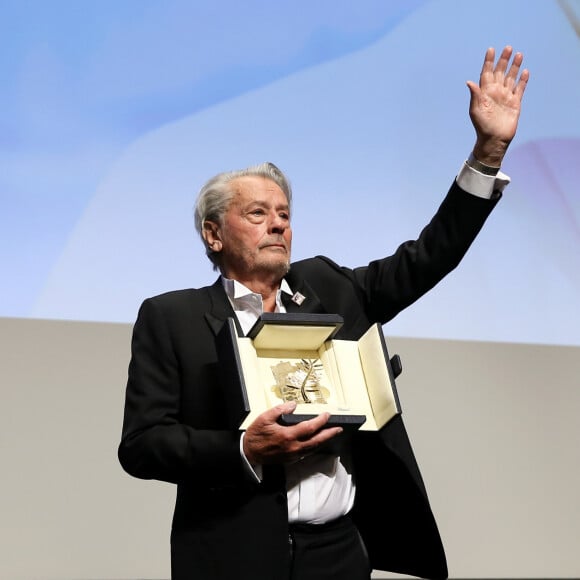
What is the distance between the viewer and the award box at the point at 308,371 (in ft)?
5.09

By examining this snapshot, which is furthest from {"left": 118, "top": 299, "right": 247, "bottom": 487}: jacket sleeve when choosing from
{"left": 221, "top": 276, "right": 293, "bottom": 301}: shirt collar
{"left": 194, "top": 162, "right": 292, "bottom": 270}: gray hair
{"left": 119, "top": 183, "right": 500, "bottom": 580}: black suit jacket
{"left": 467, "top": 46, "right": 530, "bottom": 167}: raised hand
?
{"left": 467, "top": 46, "right": 530, "bottom": 167}: raised hand

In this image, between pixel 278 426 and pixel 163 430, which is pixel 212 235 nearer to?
pixel 163 430

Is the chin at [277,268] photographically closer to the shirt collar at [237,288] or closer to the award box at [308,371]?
the shirt collar at [237,288]

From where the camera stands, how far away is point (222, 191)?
6.39 ft

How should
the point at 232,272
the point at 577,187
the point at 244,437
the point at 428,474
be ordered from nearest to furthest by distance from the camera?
the point at 244,437, the point at 232,272, the point at 428,474, the point at 577,187

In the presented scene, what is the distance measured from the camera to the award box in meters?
1.55

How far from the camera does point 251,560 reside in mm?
1615

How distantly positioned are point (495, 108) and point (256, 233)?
53cm

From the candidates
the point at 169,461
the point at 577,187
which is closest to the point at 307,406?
the point at 169,461

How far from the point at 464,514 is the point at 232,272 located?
6.24 ft

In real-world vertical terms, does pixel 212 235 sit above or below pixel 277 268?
above

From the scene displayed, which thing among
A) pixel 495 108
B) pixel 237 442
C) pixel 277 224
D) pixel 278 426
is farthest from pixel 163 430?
pixel 495 108

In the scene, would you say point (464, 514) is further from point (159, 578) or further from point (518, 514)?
point (159, 578)

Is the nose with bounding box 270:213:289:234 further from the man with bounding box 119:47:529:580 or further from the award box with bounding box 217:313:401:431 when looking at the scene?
the award box with bounding box 217:313:401:431
